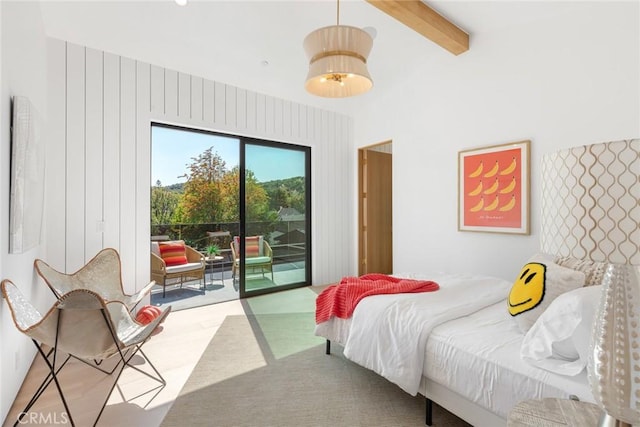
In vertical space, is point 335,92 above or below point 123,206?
above

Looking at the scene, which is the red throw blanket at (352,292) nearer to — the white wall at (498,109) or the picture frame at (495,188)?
the picture frame at (495,188)

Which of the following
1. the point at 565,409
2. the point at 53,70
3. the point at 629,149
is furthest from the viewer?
the point at 53,70

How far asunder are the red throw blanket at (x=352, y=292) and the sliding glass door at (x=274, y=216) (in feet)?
6.94

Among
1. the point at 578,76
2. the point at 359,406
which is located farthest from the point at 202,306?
the point at 578,76

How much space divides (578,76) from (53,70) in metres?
4.87

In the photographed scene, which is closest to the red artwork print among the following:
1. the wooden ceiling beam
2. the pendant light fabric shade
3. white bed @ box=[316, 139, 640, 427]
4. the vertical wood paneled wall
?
white bed @ box=[316, 139, 640, 427]

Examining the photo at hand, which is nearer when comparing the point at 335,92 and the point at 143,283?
the point at 335,92

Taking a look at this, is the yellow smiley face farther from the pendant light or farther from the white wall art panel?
the white wall art panel

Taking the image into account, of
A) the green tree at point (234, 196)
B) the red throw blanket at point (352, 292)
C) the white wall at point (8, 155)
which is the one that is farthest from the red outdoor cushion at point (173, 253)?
the red throw blanket at point (352, 292)

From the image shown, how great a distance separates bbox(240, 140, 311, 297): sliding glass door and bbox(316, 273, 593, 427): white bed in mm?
2386

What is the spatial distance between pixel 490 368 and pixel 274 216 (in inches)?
A: 141

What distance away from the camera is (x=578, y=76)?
2.70 meters

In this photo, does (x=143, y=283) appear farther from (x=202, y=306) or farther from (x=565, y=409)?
(x=565, y=409)

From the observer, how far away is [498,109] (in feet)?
10.7
